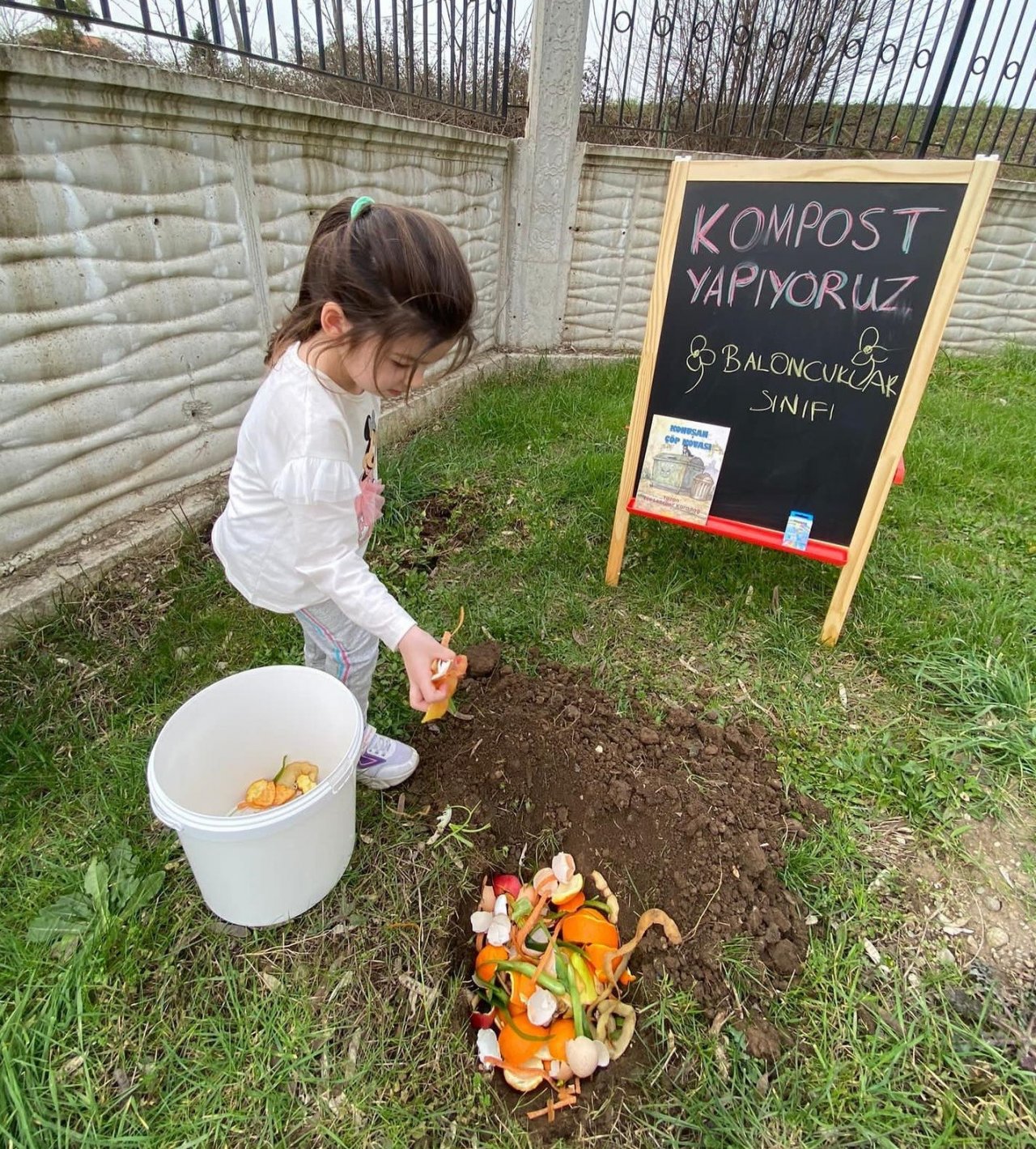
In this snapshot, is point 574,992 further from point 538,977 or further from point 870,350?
point 870,350

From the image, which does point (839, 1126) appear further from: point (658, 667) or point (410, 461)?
point (410, 461)

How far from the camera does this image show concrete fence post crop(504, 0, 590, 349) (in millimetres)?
4391

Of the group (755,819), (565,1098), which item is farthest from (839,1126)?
(755,819)

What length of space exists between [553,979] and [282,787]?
0.80 metres

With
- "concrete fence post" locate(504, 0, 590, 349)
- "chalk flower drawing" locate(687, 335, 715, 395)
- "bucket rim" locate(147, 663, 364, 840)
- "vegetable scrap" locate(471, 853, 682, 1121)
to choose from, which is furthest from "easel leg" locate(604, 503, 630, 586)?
"concrete fence post" locate(504, 0, 590, 349)

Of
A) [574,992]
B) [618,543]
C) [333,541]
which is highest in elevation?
[333,541]

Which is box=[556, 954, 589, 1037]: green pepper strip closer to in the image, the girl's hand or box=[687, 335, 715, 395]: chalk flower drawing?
the girl's hand

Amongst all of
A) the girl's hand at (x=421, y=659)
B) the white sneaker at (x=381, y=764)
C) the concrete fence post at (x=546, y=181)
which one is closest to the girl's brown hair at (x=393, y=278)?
the girl's hand at (x=421, y=659)

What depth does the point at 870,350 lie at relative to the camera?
2152 millimetres

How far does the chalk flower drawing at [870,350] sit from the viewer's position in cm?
213

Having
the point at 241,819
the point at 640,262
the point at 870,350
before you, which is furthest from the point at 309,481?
the point at 640,262

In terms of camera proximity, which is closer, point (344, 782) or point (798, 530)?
point (344, 782)

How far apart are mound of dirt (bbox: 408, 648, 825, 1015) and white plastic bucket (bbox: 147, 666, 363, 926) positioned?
1.23 ft

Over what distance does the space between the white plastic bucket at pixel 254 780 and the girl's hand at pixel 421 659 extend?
0.19 m
